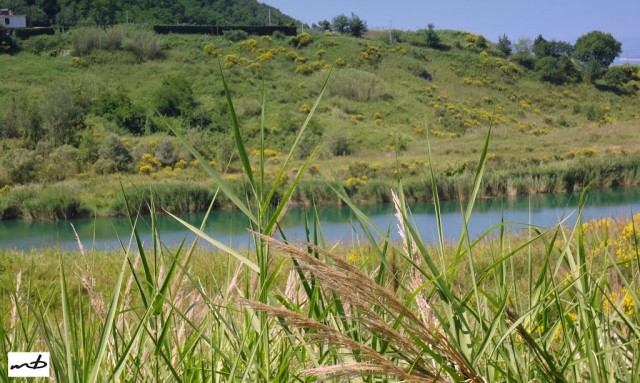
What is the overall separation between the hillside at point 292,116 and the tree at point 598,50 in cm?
751

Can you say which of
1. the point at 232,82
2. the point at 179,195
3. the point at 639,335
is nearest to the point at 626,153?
the point at 179,195

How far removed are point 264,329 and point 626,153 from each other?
29.7m

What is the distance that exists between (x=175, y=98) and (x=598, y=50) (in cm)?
4351

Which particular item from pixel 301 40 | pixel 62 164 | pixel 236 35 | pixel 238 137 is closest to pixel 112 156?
pixel 62 164

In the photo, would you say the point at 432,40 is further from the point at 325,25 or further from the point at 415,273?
the point at 415,273

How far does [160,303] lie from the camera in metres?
1.01

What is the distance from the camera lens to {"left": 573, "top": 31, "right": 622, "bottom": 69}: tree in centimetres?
6569

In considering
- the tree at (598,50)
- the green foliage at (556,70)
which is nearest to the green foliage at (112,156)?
the green foliage at (556,70)

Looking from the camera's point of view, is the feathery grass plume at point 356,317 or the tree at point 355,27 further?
the tree at point 355,27

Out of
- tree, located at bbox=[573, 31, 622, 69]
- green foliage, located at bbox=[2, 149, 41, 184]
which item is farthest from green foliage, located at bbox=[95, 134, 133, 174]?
tree, located at bbox=[573, 31, 622, 69]

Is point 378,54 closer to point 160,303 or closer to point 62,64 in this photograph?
point 62,64

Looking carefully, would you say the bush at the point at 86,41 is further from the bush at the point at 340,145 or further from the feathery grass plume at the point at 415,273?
the feathery grass plume at the point at 415,273

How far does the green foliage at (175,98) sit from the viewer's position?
38.0 metres

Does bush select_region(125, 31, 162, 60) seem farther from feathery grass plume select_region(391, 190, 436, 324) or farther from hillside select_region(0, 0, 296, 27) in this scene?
feathery grass plume select_region(391, 190, 436, 324)
